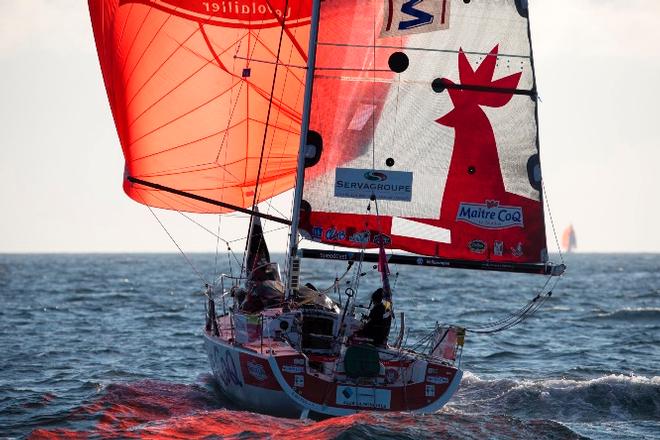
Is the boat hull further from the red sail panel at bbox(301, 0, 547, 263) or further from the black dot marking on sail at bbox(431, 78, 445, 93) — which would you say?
the black dot marking on sail at bbox(431, 78, 445, 93)

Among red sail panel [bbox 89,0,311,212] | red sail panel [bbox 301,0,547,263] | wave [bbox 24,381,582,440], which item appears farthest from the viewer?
red sail panel [bbox 89,0,311,212]

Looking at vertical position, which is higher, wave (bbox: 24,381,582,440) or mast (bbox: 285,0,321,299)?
mast (bbox: 285,0,321,299)

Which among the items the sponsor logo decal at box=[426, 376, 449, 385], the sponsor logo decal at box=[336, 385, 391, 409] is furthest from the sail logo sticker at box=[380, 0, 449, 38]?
the sponsor logo decal at box=[336, 385, 391, 409]

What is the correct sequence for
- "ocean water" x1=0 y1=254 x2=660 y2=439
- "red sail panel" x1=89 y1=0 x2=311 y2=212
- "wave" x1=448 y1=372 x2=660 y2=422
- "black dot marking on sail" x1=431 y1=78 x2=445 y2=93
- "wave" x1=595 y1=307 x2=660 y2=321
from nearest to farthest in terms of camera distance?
"ocean water" x1=0 y1=254 x2=660 y2=439 → "wave" x1=448 y1=372 x2=660 y2=422 → "black dot marking on sail" x1=431 y1=78 x2=445 y2=93 → "red sail panel" x1=89 y1=0 x2=311 y2=212 → "wave" x1=595 y1=307 x2=660 y2=321

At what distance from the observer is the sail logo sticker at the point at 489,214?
18.2 meters

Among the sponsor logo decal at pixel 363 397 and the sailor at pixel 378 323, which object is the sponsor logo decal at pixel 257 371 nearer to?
the sponsor logo decal at pixel 363 397

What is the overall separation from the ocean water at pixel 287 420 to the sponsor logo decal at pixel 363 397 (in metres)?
0.31

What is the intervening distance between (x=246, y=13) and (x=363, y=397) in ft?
29.7

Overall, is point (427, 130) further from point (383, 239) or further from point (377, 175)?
point (383, 239)

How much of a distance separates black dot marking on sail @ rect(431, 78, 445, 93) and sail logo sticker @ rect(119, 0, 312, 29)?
4.30 metres

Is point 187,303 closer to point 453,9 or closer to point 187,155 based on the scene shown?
point 187,155

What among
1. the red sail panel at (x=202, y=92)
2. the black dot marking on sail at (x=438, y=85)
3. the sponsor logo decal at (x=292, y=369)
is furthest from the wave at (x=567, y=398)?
the red sail panel at (x=202, y=92)

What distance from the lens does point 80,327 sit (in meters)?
30.8

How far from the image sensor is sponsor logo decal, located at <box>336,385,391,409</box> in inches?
612
